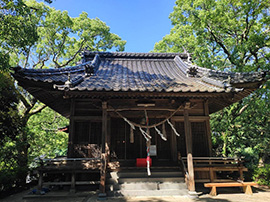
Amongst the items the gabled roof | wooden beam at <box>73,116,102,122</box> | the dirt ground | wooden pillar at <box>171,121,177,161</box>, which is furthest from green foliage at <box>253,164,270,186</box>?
wooden beam at <box>73,116,102,122</box>

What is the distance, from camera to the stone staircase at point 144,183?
670 centimetres

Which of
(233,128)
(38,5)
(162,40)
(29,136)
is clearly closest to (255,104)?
(233,128)

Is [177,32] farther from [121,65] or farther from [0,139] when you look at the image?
[0,139]

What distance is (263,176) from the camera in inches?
372

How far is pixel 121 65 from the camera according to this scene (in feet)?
38.2

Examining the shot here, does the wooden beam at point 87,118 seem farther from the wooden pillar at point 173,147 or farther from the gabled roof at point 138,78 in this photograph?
the wooden pillar at point 173,147

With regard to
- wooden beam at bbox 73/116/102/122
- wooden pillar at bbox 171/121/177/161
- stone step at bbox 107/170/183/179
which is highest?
wooden beam at bbox 73/116/102/122

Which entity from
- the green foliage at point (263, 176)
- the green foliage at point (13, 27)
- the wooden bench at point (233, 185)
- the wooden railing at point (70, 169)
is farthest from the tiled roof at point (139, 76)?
the green foliage at point (263, 176)

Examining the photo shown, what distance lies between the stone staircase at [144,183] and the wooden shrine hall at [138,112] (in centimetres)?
39

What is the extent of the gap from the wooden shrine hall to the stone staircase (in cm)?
39

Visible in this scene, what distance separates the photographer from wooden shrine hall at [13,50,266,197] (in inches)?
264

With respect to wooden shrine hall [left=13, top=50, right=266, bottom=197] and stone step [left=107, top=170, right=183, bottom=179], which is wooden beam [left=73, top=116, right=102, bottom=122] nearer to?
wooden shrine hall [left=13, top=50, right=266, bottom=197]

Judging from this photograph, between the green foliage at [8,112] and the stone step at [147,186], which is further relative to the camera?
the green foliage at [8,112]

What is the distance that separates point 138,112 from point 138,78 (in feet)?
5.66
